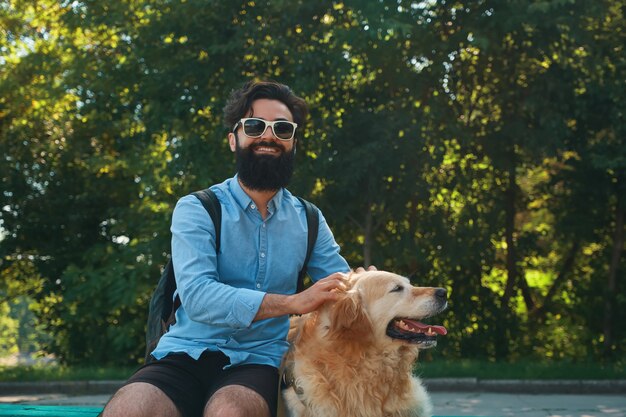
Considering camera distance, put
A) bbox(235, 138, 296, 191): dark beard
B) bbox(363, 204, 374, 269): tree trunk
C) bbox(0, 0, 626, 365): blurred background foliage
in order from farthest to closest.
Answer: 1. bbox(363, 204, 374, 269): tree trunk
2. bbox(0, 0, 626, 365): blurred background foliage
3. bbox(235, 138, 296, 191): dark beard

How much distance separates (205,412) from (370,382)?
0.60 meters

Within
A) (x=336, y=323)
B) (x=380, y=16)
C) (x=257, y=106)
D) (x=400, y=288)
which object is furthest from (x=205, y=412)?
(x=380, y=16)

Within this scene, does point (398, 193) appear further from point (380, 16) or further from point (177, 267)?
point (177, 267)

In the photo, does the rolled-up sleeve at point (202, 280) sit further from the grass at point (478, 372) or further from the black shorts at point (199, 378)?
the grass at point (478, 372)

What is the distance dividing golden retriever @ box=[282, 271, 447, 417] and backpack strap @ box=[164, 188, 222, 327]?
0.49 m

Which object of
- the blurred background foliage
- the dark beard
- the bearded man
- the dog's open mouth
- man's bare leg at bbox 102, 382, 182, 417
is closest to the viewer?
man's bare leg at bbox 102, 382, 182, 417

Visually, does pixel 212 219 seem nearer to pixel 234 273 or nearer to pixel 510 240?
pixel 234 273

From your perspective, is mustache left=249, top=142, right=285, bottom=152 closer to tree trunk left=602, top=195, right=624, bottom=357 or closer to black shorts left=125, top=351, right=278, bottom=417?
black shorts left=125, top=351, right=278, bottom=417

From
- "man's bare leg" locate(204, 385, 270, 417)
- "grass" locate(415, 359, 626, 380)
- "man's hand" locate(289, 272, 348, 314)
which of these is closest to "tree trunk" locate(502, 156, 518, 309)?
"grass" locate(415, 359, 626, 380)

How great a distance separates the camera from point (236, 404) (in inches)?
121

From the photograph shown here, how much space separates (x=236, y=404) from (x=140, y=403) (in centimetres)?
33

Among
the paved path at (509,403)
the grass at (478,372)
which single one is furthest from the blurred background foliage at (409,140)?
the paved path at (509,403)

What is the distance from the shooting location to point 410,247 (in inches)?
507

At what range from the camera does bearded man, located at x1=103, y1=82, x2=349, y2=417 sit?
316 cm
